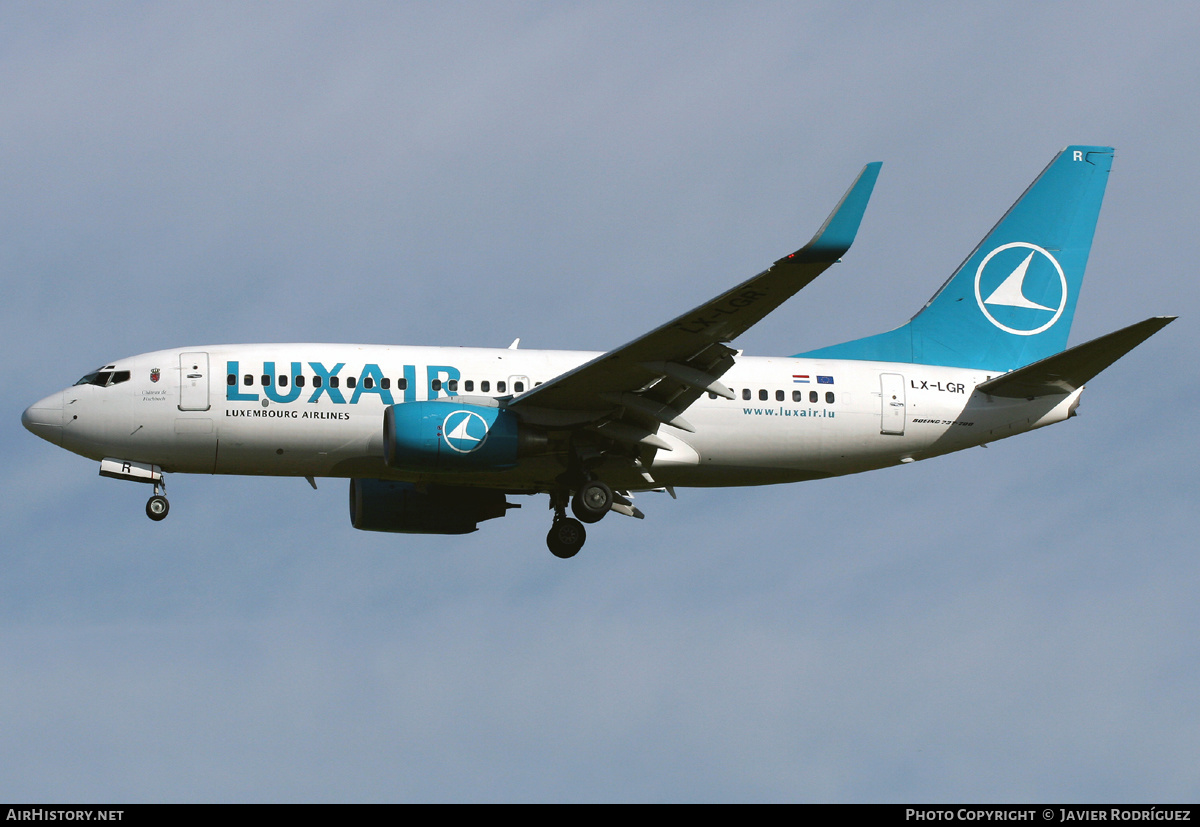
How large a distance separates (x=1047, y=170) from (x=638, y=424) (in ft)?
46.7

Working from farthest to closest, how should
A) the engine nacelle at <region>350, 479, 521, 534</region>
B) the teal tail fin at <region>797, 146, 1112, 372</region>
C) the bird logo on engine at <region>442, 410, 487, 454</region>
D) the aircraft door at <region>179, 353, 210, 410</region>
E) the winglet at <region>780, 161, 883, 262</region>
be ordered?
the teal tail fin at <region>797, 146, 1112, 372</region>
the engine nacelle at <region>350, 479, 521, 534</region>
the aircraft door at <region>179, 353, 210, 410</region>
the bird logo on engine at <region>442, 410, 487, 454</region>
the winglet at <region>780, 161, 883, 262</region>

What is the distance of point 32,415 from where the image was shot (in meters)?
35.8

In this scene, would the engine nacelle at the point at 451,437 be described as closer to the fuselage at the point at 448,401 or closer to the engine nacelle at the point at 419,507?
the fuselage at the point at 448,401

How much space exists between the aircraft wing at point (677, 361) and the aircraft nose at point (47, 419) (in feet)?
32.4

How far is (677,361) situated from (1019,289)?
12.1m

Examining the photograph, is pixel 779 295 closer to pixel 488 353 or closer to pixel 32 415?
pixel 488 353

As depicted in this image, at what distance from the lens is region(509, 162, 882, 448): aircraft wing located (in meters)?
28.1

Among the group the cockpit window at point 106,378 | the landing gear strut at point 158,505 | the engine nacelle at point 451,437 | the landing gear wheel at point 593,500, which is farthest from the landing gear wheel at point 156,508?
the landing gear wheel at point 593,500

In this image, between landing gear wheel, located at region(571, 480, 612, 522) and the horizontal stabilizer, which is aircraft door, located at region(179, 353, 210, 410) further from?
the horizontal stabilizer

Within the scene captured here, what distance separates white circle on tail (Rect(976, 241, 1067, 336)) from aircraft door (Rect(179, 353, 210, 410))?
18.9 m

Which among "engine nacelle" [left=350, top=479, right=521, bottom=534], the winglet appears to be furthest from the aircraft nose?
the winglet

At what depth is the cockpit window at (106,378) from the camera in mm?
35656
